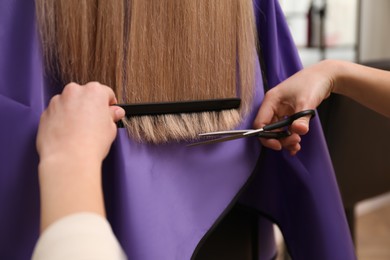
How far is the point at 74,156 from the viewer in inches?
19.8

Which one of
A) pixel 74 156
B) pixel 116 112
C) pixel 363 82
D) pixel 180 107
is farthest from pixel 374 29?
pixel 74 156

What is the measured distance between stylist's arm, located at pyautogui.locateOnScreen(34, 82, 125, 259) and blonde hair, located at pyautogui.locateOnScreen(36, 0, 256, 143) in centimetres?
7

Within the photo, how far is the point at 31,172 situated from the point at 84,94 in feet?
0.46

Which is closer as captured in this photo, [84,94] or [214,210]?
[84,94]

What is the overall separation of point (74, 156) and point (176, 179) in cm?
22

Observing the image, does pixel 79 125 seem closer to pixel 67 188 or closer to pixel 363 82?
pixel 67 188

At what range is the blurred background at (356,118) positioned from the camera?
1.25m

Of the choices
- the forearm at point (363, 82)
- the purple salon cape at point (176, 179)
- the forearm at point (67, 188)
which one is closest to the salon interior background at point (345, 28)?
the forearm at point (363, 82)

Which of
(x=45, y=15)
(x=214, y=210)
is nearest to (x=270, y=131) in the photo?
(x=214, y=210)

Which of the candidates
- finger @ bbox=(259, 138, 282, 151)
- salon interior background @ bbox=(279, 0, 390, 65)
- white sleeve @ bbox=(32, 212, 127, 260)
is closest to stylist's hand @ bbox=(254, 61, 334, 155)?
finger @ bbox=(259, 138, 282, 151)

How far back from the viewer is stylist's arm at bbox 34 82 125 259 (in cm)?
47

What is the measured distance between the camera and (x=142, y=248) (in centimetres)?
62

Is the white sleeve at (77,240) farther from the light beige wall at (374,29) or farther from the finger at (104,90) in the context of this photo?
the light beige wall at (374,29)

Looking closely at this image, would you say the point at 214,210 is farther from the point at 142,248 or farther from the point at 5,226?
the point at 5,226
